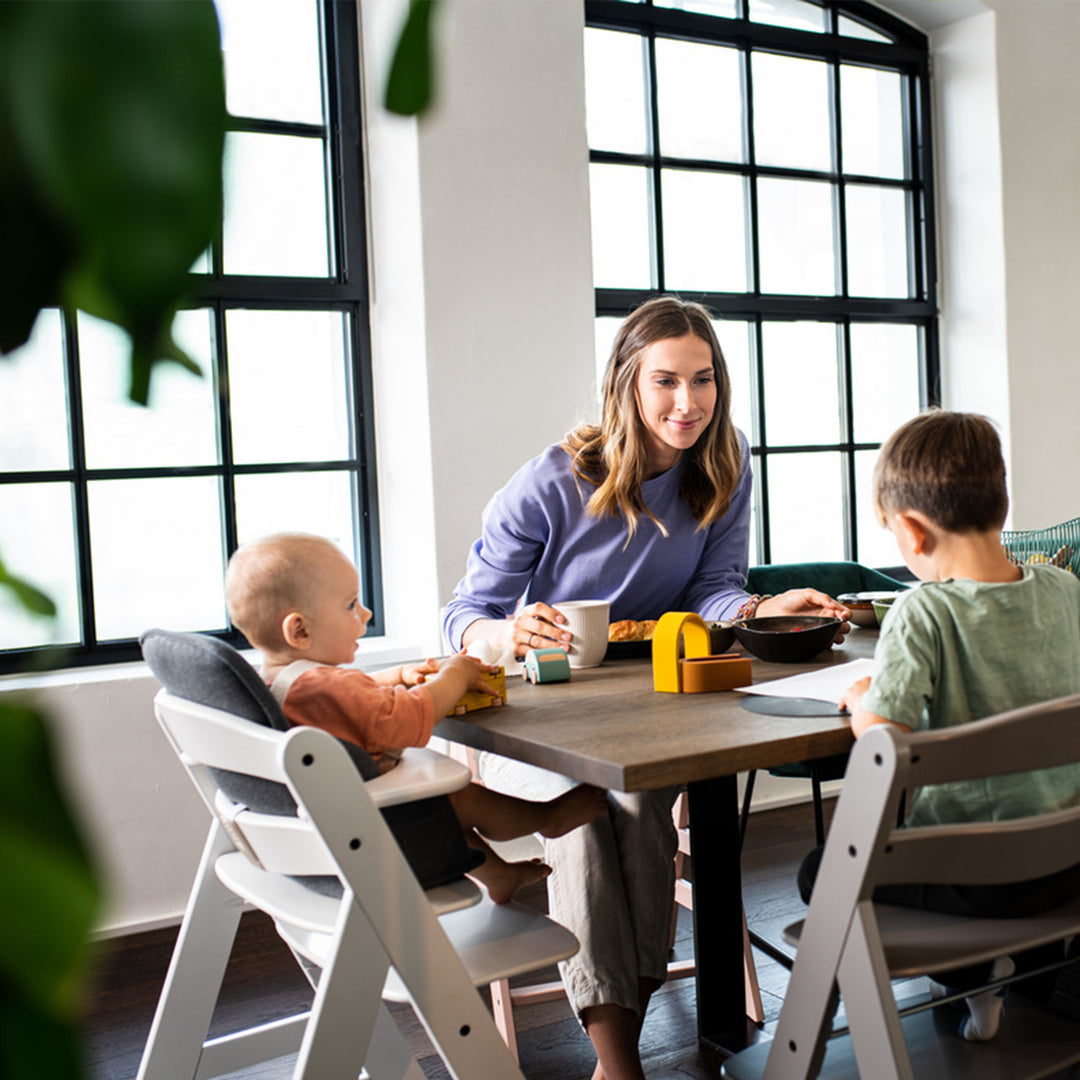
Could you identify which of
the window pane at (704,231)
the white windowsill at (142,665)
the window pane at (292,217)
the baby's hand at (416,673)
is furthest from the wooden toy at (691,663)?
the window pane at (704,231)

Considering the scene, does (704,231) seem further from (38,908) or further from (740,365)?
(38,908)

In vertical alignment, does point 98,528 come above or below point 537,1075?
above

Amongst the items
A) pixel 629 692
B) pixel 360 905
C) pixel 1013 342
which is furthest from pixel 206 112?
pixel 1013 342

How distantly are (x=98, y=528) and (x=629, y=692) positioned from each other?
7.09 ft

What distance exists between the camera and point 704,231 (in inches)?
173

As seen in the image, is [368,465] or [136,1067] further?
[368,465]

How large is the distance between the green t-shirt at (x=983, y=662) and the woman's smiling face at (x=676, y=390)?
90 centimetres

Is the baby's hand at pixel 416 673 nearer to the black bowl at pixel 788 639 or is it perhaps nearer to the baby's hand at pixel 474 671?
the baby's hand at pixel 474 671

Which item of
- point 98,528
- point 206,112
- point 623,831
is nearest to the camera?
point 206,112

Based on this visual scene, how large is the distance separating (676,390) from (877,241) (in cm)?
283

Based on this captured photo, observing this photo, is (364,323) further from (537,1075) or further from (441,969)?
(441,969)

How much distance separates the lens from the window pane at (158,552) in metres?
3.41

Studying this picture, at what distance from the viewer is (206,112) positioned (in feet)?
0.56

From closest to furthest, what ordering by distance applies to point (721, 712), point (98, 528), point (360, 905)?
point (360, 905) < point (721, 712) < point (98, 528)
